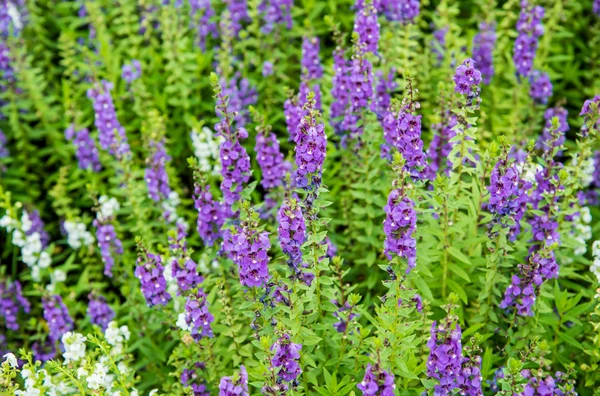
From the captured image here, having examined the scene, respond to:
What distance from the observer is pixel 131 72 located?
29.5 ft

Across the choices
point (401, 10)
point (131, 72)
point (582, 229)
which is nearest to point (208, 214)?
point (131, 72)

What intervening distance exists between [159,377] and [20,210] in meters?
3.69

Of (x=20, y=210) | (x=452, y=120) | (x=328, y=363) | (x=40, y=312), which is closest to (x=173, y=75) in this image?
(x=20, y=210)

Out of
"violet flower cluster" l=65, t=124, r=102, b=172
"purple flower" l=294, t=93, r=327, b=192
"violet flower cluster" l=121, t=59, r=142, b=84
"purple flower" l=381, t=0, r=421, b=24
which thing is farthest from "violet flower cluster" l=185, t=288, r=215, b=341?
"purple flower" l=381, t=0, r=421, b=24

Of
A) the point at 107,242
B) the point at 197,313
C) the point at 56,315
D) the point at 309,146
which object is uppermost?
the point at 309,146

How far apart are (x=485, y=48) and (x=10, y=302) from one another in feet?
21.3

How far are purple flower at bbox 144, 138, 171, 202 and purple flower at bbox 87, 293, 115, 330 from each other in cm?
122


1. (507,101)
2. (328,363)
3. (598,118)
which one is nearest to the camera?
(328,363)

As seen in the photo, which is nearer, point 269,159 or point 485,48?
point 269,159

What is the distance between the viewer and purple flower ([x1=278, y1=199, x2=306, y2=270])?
484 centimetres

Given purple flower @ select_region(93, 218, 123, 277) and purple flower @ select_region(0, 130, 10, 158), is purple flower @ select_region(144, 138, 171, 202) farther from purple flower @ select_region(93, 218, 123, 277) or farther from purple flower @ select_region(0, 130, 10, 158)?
purple flower @ select_region(0, 130, 10, 158)

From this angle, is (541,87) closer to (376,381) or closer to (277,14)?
(277,14)

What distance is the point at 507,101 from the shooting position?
888cm

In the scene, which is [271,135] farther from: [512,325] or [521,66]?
[521,66]
